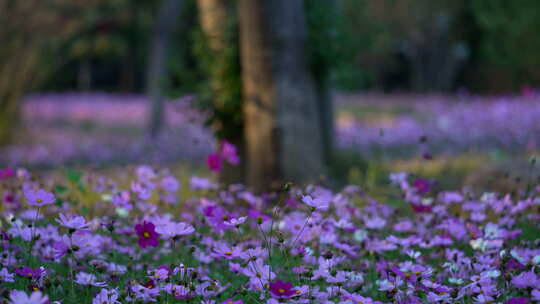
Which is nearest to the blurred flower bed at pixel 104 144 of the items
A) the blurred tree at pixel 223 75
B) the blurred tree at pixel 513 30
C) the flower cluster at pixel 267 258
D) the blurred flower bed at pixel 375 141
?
the blurred flower bed at pixel 375 141

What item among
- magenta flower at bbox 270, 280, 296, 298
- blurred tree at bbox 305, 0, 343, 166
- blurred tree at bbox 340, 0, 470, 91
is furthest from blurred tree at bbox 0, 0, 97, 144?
magenta flower at bbox 270, 280, 296, 298

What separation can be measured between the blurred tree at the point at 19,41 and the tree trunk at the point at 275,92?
20.1ft

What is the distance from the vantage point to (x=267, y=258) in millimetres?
3166

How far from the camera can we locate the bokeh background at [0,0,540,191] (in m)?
6.16

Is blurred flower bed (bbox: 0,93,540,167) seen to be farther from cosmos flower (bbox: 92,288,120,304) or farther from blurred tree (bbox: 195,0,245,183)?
cosmos flower (bbox: 92,288,120,304)

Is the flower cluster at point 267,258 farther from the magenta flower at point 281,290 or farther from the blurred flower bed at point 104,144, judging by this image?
the blurred flower bed at point 104,144

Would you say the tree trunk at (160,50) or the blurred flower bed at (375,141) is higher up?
the tree trunk at (160,50)

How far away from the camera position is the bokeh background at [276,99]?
6.16 metres

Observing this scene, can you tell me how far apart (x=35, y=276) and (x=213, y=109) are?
4.29m

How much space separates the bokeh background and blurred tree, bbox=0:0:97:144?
0.02 metres

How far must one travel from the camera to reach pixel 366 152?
9922 millimetres

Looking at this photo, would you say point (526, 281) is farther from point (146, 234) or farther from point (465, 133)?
point (465, 133)

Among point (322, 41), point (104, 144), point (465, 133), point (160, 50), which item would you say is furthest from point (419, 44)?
point (322, 41)

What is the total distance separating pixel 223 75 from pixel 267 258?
340cm
